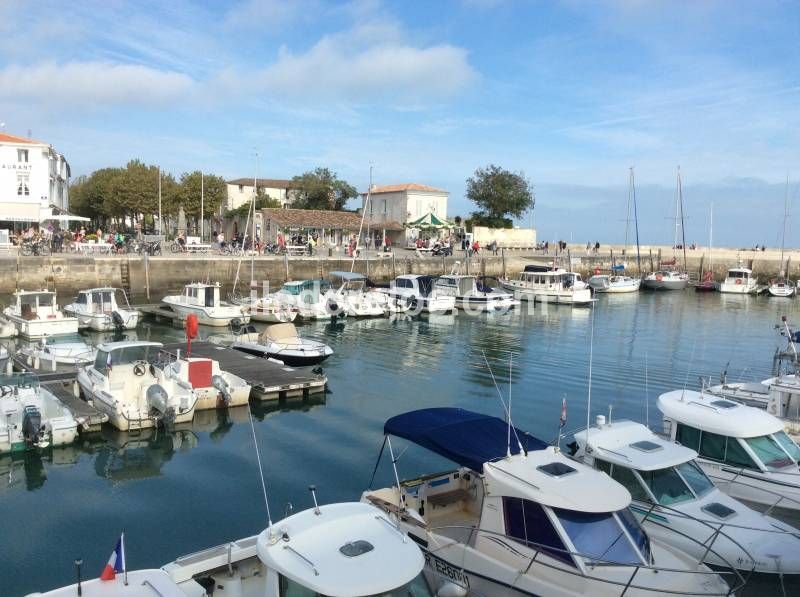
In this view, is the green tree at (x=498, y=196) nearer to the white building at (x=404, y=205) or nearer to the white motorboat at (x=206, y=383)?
the white building at (x=404, y=205)

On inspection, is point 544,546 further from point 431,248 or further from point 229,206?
point 229,206

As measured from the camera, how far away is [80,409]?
16.9 meters

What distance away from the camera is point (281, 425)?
18188 mm

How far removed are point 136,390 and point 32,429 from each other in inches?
116

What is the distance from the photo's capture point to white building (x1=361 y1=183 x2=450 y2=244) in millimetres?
72750

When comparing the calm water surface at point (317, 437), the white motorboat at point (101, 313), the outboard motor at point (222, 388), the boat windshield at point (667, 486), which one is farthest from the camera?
the white motorboat at point (101, 313)

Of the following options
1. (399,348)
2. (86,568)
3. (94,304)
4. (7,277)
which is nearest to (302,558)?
(86,568)

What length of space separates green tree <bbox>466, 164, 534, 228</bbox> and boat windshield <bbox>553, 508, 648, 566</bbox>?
7164 cm

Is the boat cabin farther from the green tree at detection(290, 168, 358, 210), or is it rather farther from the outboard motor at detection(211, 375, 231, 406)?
the green tree at detection(290, 168, 358, 210)

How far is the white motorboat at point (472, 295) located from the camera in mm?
41812

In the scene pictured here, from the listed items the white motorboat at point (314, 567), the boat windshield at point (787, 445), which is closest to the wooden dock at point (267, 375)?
the white motorboat at point (314, 567)

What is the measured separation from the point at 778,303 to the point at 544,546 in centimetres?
5430

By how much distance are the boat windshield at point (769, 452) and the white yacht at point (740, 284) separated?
5265 centimetres

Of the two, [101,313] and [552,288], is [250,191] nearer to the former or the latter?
[552,288]
